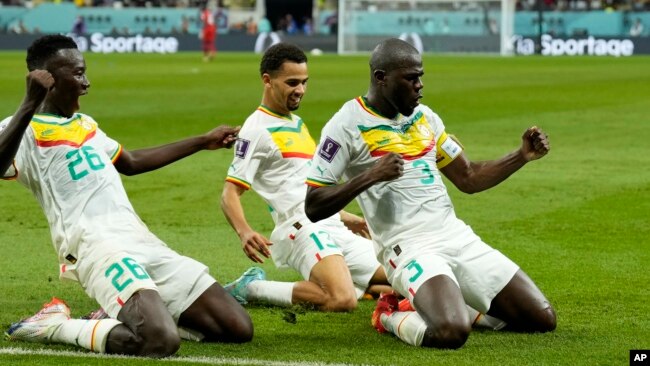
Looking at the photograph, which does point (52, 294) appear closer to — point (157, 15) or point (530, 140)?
point (530, 140)

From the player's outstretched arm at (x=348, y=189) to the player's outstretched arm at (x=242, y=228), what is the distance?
534mm

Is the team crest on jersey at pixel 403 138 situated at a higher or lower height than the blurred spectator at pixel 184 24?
higher

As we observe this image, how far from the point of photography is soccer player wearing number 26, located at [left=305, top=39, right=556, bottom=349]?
7.69 metres

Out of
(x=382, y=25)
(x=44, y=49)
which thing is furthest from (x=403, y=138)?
(x=382, y=25)

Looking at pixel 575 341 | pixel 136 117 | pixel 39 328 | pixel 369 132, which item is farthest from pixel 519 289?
pixel 136 117

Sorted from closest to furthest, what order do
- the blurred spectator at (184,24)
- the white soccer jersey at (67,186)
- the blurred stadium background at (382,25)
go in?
the white soccer jersey at (67,186), the blurred stadium background at (382,25), the blurred spectator at (184,24)

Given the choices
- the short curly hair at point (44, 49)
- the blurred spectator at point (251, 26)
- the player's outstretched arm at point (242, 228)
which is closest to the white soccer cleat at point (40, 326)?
the player's outstretched arm at point (242, 228)

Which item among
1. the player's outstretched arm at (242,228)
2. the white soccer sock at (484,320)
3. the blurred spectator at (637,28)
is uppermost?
the player's outstretched arm at (242,228)

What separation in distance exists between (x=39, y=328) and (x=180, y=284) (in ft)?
2.77

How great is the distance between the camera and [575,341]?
760cm

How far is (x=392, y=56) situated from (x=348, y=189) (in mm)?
891

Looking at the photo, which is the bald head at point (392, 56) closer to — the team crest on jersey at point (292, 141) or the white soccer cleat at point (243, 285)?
the team crest on jersey at point (292, 141)

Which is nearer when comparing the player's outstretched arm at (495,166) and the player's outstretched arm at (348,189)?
the player's outstretched arm at (348,189)

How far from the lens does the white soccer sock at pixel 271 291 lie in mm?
8883
